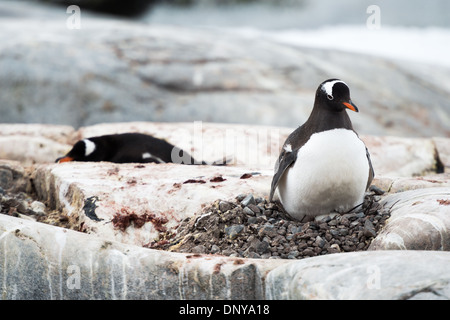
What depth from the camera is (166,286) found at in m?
2.26

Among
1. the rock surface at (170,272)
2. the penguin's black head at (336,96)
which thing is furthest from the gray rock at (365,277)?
the penguin's black head at (336,96)

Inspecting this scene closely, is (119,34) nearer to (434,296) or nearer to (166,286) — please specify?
(166,286)

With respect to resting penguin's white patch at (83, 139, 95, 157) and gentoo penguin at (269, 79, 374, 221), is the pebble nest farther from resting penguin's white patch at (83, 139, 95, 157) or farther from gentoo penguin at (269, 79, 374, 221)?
resting penguin's white patch at (83, 139, 95, 157)

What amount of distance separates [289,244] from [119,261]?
73cm

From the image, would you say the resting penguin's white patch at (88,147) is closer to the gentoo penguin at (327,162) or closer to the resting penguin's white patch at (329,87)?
the gentoo penguin at (327,162)

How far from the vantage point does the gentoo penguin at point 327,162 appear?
2705mm

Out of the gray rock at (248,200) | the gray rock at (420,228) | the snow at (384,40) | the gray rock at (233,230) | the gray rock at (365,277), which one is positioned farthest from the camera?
the snow at (384,40)

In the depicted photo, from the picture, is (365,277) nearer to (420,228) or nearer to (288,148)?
(420,228)

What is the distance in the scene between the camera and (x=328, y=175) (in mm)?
2734

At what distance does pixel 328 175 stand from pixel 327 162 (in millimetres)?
62

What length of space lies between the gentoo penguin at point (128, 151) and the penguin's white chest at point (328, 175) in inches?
65.5

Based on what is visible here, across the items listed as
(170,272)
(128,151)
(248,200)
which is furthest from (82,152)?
(170,272)

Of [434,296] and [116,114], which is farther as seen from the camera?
[116,114]

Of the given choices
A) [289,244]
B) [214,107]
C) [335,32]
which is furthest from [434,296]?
[335,32]
